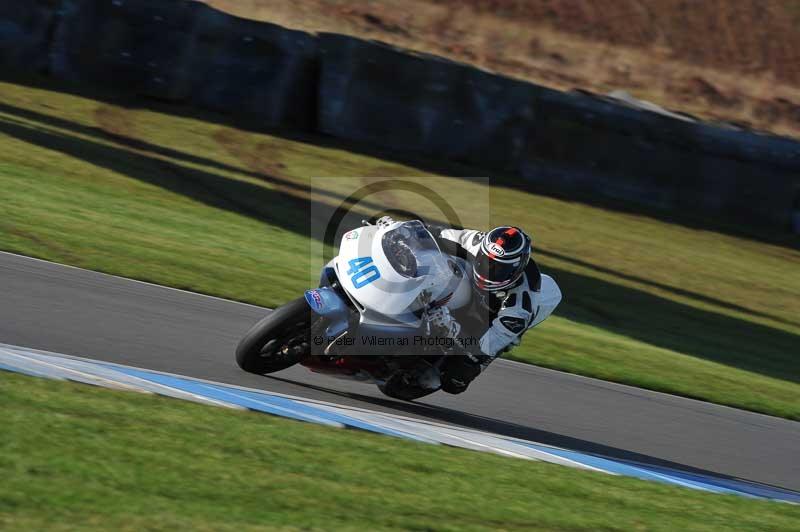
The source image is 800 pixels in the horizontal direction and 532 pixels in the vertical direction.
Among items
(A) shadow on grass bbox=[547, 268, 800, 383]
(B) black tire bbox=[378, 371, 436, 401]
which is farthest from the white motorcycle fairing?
(A) shadow on grass bbox=[547, 268, 800, 383]

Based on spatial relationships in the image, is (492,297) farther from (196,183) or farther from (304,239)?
(196,183)

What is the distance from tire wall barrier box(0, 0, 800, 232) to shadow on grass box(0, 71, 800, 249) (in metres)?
0.14

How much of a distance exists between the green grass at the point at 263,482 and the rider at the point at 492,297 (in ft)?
2.71

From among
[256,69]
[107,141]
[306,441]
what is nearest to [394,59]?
[256,69]

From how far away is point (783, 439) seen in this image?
9.76 m

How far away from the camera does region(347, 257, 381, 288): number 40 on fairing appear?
6648 mm

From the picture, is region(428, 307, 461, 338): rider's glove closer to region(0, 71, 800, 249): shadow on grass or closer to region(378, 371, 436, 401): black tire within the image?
region(378, 371, 436, 401): black tire

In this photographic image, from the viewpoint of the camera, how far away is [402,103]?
20547 millimetres

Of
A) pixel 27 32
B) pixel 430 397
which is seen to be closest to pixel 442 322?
pixel 430 397

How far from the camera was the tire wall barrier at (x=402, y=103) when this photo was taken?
19.2m

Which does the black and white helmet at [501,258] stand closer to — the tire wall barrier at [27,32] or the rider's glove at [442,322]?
the rider's glove at [442,322]

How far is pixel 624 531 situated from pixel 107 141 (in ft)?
44.6

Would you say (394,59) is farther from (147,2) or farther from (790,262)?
(790,262)

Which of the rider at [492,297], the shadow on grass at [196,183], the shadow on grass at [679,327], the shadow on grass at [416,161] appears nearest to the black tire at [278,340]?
the rider at [492,297]
